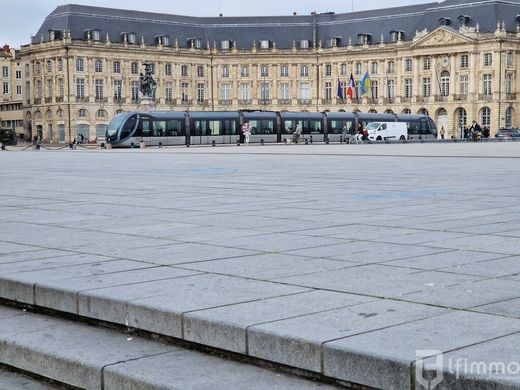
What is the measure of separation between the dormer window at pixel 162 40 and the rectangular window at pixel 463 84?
1647 inches

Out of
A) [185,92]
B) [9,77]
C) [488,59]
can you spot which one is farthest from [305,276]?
[9,77]

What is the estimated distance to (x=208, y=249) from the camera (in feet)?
27.1

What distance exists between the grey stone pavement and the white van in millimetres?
65530

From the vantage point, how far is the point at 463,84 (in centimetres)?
11856

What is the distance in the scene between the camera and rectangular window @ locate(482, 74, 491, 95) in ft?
380

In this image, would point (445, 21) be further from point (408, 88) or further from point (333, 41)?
point (333, 41)

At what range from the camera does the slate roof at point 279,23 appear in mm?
115000

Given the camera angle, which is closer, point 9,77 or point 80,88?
point 80,88

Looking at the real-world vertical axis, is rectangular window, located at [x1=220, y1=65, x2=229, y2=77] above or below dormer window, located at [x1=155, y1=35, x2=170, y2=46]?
below

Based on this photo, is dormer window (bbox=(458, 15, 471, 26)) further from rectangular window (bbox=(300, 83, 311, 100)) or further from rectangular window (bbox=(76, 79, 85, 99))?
rectangular window (bbox=(76, 79, 85, 99))

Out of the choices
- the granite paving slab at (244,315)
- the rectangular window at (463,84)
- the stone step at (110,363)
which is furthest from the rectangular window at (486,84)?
the stone step at (110,363)

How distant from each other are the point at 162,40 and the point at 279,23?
18.0m

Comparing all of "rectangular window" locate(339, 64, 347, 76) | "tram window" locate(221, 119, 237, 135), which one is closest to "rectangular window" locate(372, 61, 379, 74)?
"rectangular window" locate(339, 64, 347, 76)

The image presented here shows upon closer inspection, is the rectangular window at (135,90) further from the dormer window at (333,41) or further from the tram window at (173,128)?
the tram window at (173,128)
